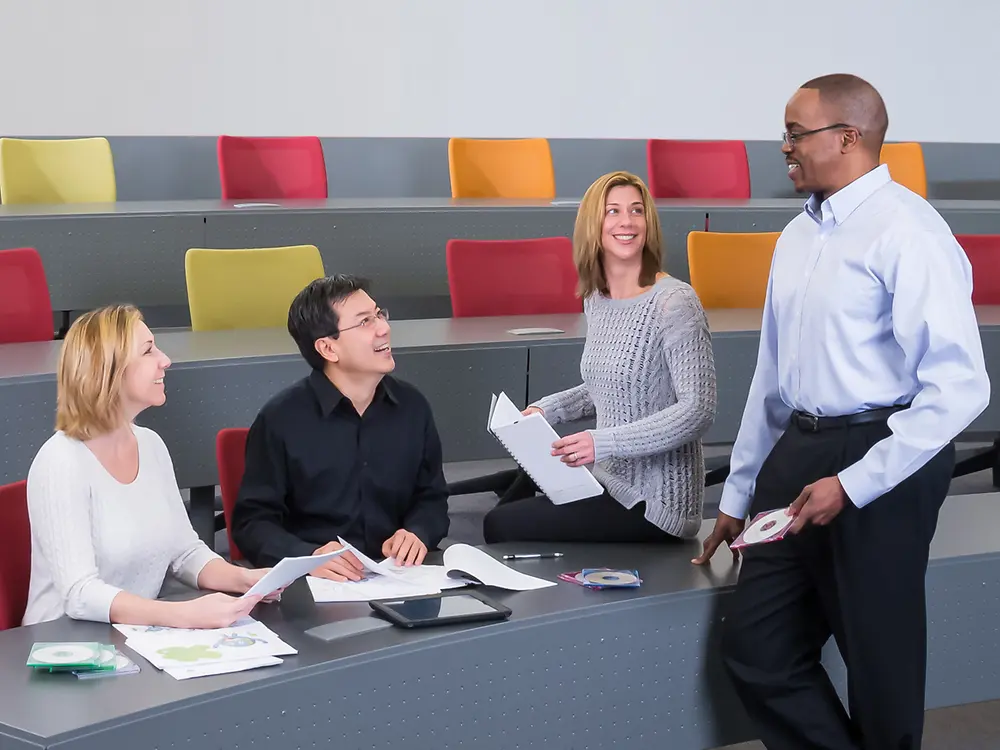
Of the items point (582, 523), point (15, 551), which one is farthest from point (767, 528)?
point (15, 551)

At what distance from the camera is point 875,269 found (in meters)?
1.92

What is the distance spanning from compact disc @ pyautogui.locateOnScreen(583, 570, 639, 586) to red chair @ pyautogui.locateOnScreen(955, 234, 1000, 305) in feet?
8.59

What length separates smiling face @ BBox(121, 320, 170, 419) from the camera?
205 centimetres

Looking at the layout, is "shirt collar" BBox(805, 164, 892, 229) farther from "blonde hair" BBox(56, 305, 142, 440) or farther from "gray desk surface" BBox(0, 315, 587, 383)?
"gray desk surface" BBox(0, 315, 587, 383)

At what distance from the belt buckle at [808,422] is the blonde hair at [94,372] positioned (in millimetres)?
1141

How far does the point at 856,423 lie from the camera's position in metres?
1.97

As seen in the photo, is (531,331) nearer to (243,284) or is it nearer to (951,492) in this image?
(243,284)

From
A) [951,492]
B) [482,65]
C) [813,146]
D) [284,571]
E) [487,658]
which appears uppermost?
[482,65]

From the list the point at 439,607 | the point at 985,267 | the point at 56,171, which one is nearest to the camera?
the point at 439,607

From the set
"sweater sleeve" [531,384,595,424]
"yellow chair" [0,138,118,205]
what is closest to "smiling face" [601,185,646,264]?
"sweater sleeve" [531,384,595,424]

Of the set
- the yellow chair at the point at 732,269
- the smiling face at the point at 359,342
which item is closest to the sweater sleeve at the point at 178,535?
the smiling face at the point at 359,342

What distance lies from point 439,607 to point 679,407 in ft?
2.46

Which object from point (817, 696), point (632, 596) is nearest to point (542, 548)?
point (632, 596)

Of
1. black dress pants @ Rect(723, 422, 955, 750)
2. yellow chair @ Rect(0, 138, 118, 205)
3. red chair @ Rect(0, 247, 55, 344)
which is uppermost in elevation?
yellow chair @ Rect(0, 138, 118, 205)
